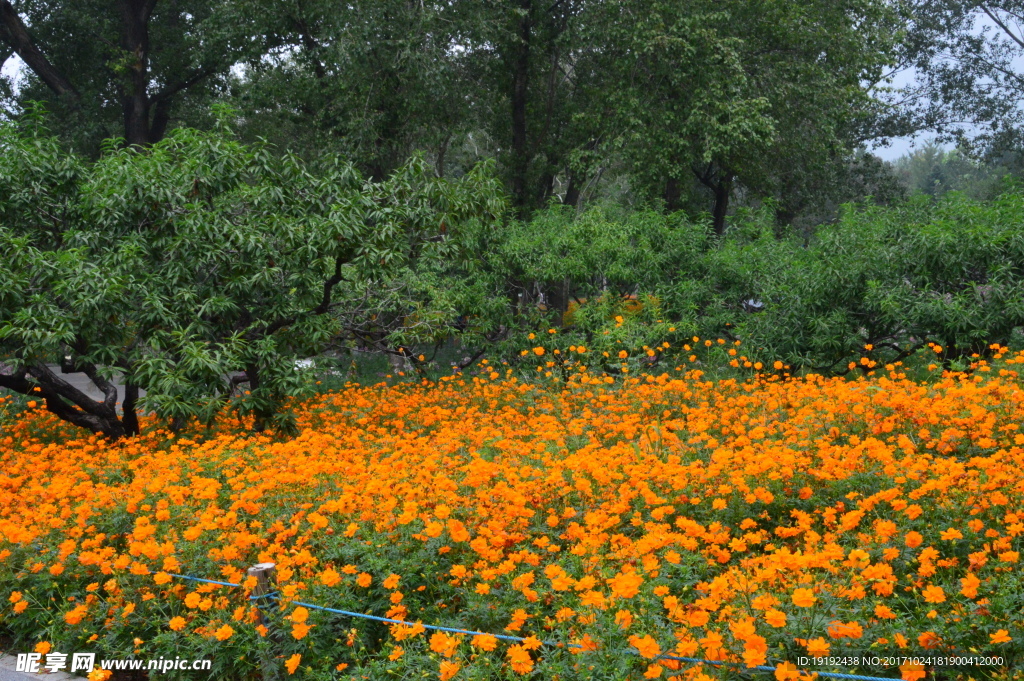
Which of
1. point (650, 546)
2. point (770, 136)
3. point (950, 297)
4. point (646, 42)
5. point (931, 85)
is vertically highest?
Result: point (931, 85)

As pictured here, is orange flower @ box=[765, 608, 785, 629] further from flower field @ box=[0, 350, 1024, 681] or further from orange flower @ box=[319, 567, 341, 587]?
orange flower @ box=[319, 567, 341, 587]

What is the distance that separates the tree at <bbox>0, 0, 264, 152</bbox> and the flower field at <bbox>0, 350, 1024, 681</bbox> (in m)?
12.9

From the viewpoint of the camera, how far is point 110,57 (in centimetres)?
1839

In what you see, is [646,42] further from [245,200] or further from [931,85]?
[931,85]

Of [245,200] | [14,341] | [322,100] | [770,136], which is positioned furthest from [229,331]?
[770,136]

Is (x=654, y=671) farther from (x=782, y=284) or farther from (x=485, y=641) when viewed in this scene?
(x=782, y=284)

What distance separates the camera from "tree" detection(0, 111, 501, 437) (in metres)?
8.03

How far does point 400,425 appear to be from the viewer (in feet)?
26.5

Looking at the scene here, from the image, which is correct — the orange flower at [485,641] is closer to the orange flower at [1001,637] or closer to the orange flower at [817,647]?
the orange flower at [817,647]

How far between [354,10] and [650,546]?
38.3 feet

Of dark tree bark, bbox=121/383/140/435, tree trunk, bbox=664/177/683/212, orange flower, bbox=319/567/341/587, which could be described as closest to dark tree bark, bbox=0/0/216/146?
dark tree bark, bbox=121/383/140/435

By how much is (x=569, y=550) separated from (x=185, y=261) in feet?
19.3

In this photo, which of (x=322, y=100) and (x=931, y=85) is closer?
(x=322, y=100)

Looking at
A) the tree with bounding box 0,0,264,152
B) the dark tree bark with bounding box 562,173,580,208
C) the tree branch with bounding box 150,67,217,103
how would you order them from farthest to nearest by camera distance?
1. the tree branch with bounding box 150,67,217,103
2. the tree with bounding box 0,0,264,152
3. the dark tree bark with bounding box 562,173,580,208
